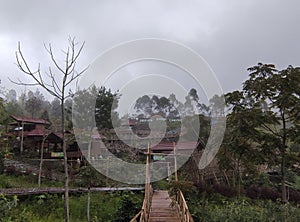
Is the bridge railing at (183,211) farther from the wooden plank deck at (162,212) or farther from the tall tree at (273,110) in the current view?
the tall tree at (273,110)

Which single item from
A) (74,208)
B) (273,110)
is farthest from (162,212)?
(273,110)

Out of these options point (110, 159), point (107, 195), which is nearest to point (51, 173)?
point (110, 159)

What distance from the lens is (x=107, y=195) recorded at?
9.19m

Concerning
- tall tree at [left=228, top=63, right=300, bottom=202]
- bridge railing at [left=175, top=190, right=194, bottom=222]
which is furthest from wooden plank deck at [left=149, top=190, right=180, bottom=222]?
tall tree at [left=228, top=63, right=300, bottom=202]

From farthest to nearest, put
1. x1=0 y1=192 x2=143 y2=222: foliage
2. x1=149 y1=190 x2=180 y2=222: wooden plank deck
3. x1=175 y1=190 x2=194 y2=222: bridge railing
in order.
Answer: x1=0 y1=192 x2=143 y2=222: foliage, x1=149 y1=190 x2=180 y2=222: wooden plank deck, x1=175 y1=190 x2=194 y2=222: bridge railing

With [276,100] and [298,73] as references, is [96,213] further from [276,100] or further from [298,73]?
[298,73]

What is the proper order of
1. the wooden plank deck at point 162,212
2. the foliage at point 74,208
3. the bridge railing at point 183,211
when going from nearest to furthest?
the bridge railing at point 183,211 → the wooden plank deck at point 162,212 → the foliage at point 74,208

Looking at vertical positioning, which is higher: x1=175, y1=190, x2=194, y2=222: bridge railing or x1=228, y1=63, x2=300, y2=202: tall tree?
x1=228, y1=63, x2=300, y2=202: tall tree

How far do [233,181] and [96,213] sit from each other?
17.8 ft

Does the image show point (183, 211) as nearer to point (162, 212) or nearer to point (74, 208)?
point (162, 212)

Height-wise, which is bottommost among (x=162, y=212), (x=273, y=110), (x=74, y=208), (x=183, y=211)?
(x=74, y=208)

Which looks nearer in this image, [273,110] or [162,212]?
[162,212]

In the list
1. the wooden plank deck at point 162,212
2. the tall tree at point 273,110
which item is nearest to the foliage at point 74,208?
the wooden plank deck at point 162,212

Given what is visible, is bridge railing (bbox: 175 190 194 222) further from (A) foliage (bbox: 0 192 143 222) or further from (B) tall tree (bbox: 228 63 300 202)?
(B) tall tree (bbox: 228 63 300 202)
